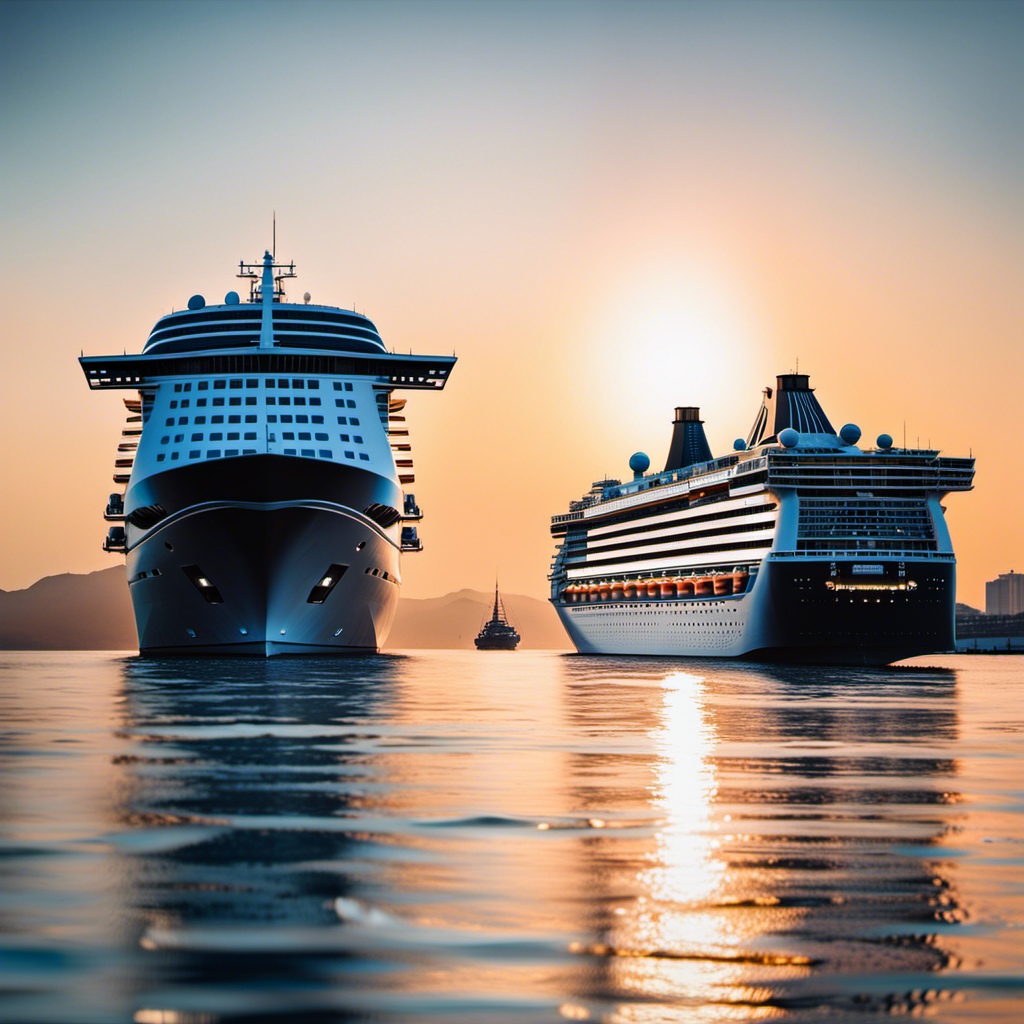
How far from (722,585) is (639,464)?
4570 cm

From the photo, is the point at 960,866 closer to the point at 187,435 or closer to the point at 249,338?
the point at 187,435

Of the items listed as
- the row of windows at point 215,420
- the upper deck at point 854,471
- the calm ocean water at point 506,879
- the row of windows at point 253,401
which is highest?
the row of windows at point 253,401

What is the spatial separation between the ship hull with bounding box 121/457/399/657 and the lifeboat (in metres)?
24.9

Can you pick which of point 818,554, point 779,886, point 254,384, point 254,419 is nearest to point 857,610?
point 818,554

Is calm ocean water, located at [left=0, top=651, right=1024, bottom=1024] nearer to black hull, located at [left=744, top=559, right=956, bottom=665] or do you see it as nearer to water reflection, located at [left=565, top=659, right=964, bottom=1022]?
water reflection, located at [left=565, top=659, right=964, bottom=1022]

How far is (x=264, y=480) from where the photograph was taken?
236 ft

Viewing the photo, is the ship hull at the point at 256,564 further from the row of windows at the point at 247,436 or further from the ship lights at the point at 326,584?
the row of windows at the point at 247,436

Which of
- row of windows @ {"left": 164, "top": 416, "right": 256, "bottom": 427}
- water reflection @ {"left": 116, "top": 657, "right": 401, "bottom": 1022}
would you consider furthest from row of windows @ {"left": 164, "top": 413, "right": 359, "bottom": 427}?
water reflection @ {"left": 116, "top": 657, "right": 401, "bottom": 1022}

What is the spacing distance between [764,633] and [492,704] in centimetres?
4403

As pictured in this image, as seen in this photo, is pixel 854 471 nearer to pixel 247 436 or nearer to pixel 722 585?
pixel 722 585

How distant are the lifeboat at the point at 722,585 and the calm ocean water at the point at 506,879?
62220mm

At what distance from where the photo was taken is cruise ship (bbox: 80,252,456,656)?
72062 millimetres

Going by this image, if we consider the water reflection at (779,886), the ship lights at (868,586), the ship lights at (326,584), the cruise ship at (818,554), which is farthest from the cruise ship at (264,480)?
the water reflection at (779,886)

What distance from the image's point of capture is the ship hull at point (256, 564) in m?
71.4
